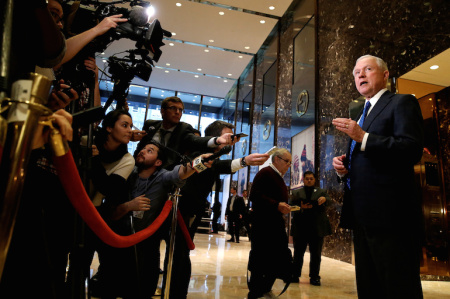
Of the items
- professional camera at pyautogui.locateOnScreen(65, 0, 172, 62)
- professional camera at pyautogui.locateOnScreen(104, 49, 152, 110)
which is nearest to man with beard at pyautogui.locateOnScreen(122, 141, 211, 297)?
professional camera at pyautogui.locateOnScreen(104, 49, 152, 110)

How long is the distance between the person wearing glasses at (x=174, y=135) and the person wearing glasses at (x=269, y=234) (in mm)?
691

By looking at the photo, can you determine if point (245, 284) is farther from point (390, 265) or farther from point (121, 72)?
point (121, 72)

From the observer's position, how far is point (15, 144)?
0.58m

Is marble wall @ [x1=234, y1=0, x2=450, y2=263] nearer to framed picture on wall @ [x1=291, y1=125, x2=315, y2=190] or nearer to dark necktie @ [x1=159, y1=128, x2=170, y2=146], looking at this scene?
framed picture on wall @ [x1=291, y1=125, x2=315, y2=190]

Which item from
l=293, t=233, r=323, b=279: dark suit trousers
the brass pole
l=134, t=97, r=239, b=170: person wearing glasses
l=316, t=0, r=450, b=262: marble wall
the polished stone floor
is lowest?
the polished stone floor

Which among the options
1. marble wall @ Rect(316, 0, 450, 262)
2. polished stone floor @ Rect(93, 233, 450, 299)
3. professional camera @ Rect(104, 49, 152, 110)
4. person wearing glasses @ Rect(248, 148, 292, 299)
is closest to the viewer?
professional camera @ Rect(104, 49, 152, 110)

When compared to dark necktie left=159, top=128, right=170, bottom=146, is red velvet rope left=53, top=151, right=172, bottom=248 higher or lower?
lower

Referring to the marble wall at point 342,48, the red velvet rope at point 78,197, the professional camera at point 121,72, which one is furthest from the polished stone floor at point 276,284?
the professional camera at point 121,72

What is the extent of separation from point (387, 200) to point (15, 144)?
124 cm

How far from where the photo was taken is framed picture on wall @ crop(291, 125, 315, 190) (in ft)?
19.2

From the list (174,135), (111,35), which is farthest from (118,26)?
(174,135)

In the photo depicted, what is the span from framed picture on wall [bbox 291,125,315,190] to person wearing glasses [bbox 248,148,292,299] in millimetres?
3206

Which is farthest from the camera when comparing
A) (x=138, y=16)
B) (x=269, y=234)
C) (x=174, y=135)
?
(x=269, y=234)

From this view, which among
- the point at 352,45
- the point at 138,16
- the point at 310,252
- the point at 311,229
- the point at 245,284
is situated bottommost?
the point at 245,284
